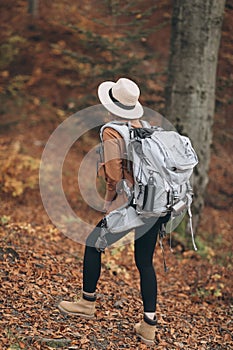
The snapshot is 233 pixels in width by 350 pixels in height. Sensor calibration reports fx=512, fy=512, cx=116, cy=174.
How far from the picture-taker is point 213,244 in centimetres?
923

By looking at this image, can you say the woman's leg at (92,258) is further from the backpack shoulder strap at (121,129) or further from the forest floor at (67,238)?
the backpack shoulder strap at (121,129)

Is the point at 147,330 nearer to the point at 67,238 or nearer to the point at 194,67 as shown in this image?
the point at 67,238

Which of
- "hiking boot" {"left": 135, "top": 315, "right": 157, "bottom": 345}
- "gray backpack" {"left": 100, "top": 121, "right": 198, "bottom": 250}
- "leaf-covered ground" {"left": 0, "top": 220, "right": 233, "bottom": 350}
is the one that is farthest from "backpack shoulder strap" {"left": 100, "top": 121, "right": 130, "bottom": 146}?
"leaf-covered ground" {"left": 0, "top": 220, "right": 233, "bottom": 350}

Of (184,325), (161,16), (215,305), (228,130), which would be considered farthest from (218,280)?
(161,16)

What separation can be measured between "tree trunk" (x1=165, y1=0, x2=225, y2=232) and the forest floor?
109cm

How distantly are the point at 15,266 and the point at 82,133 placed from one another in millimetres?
7332

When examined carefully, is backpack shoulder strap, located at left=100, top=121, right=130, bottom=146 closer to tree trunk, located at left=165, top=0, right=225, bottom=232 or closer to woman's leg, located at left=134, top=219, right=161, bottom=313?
woman's leg, located at left=134, top=219, right=161, bottom=313

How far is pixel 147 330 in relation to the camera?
4973 mm

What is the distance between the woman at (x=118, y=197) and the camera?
14.9 feet

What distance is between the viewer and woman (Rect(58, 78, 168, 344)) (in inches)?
179

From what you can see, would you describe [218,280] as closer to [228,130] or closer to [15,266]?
[15,266]

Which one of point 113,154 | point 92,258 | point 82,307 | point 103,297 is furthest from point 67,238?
point 113,154

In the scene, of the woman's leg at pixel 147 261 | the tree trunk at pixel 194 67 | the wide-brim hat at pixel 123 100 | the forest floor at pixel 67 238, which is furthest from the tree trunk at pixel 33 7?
the woman's leg at pixel 147 261

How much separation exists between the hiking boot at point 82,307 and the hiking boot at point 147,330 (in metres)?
A: 0.53
